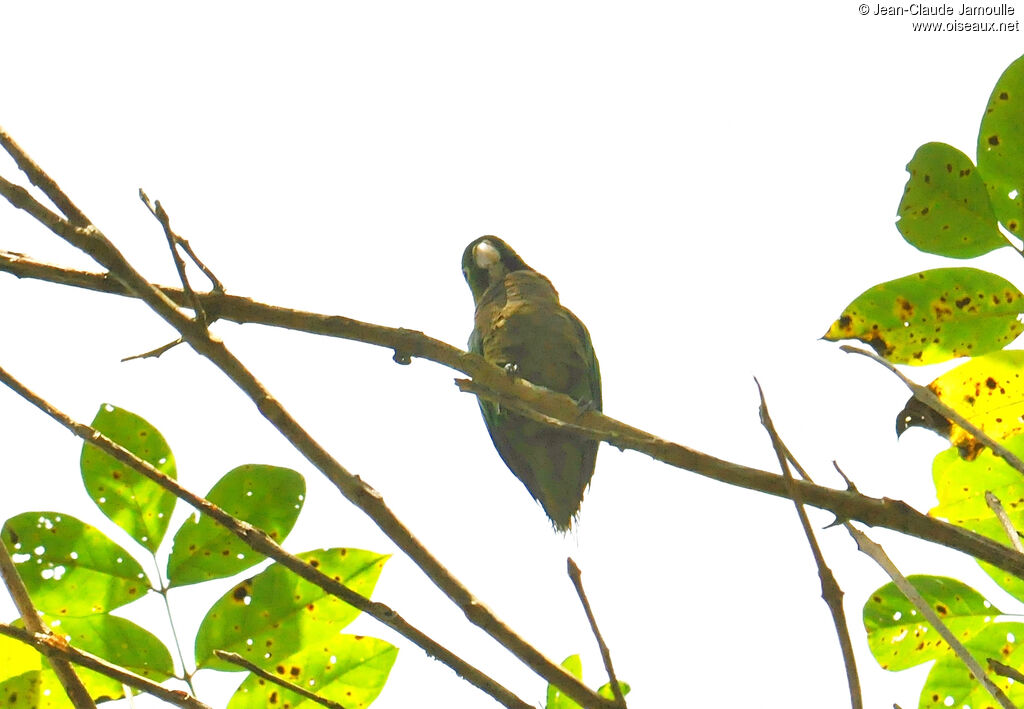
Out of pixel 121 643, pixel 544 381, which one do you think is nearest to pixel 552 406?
pixel 121 643

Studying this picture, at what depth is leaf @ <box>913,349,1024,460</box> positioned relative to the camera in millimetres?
2000

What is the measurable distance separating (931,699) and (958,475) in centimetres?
49

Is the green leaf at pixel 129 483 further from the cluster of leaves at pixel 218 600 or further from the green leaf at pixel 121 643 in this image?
the green leaf at pixel 121 643

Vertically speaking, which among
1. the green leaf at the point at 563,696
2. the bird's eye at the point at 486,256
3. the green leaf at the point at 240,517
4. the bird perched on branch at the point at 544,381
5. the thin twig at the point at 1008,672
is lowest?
the thin twig at the point at 1008,672

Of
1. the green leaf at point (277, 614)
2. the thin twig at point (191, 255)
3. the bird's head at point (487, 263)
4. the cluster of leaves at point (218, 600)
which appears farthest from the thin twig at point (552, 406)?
the bird's head at point (487, 263)

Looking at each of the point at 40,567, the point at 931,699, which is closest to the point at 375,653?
the point at 40,567

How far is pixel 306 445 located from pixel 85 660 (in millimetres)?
507

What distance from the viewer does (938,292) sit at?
2059mm

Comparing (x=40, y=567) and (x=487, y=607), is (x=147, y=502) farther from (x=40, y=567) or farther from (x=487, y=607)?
(x=487, y=607)

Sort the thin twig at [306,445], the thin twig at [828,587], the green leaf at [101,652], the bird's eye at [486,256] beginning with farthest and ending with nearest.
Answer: the bird's eye at [486,256]
the green leaf at [101,652]
the thin twig at [306,445]
the thin twig at [828,587]

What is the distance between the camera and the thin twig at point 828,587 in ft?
3.96

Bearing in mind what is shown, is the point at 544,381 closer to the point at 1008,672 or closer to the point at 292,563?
the point at 292,563

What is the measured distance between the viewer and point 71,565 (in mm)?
1979

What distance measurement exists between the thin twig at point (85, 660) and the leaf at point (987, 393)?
1.54 meters
